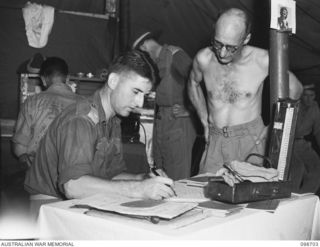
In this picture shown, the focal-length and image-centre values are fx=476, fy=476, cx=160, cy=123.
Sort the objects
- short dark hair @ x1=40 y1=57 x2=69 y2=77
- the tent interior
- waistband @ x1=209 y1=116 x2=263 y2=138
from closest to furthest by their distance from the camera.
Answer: waistband @ x1=209 y1=116 x2=263 y2=138 → short dark hair @ x1=40 y1=57 x2=69 y2=77 → the tent interior

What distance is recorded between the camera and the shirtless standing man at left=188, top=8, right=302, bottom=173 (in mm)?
3387

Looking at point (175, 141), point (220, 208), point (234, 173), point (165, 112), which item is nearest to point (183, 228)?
point (220, 208)

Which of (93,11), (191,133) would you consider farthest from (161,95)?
(93,11)

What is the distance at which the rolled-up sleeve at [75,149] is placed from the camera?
2.00 meters

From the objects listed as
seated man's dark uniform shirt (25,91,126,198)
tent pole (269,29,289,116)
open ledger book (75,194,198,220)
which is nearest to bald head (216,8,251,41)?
tent pole (269,29,289,116)

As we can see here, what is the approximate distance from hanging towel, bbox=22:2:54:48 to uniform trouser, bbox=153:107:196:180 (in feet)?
5.29

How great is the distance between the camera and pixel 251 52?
3.56m

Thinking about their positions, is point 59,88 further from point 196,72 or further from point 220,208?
point 220,208

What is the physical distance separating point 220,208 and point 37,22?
4.11m

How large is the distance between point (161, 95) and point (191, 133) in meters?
0.50

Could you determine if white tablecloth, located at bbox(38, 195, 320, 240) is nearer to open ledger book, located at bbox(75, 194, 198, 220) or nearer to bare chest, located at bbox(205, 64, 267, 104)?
open ledger book, located at bbox(75, 194, 198, 220)

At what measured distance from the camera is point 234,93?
143 inches

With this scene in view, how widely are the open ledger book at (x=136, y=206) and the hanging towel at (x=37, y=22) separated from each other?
3.94 m

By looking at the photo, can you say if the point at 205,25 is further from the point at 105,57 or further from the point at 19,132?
the point at 19,132
